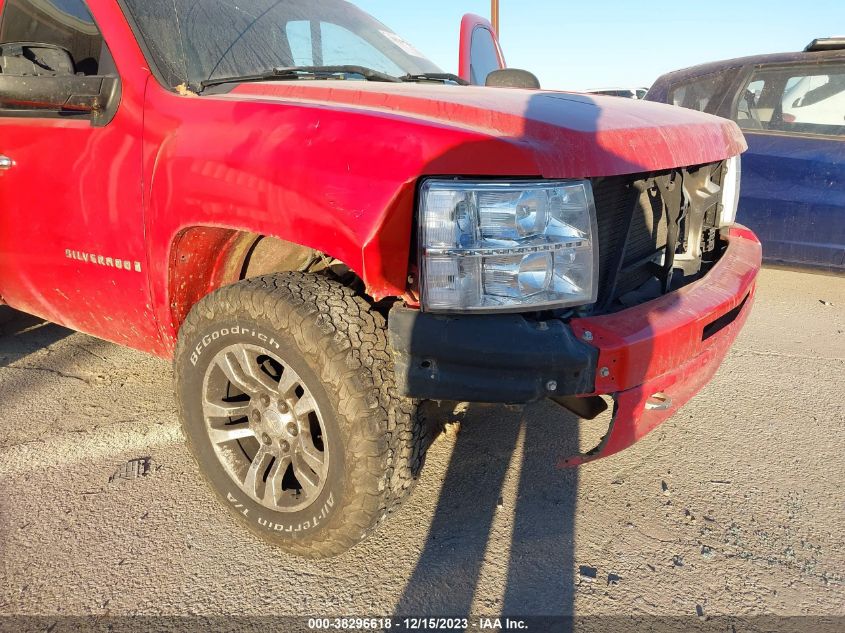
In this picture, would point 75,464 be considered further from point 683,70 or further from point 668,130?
point 683,70

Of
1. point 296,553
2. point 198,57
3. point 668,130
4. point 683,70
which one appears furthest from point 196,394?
point 683,70

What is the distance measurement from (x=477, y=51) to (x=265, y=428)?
303 centimetres

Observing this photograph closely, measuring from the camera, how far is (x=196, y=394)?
2.19 meters

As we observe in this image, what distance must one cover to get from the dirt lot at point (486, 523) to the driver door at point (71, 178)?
1.82 feet

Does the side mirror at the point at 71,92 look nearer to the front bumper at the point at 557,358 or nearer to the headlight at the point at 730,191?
the front bumper at the point at 557,358

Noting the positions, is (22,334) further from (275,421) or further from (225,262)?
(275,421)

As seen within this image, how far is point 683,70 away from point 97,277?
470 centimetres

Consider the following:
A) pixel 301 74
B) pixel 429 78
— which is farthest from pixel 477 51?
pixel 301 74

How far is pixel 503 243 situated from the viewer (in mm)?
1650

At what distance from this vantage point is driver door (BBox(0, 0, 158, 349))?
88.7 inches

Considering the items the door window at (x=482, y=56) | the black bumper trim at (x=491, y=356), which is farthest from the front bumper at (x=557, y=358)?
the door window at (x=482, y=56)

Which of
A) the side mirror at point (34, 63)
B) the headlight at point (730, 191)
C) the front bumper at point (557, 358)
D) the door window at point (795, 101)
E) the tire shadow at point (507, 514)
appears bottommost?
the tire shadow at point (507, 514)

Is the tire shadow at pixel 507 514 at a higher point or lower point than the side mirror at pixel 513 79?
lower

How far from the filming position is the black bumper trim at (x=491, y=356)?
1.65m
